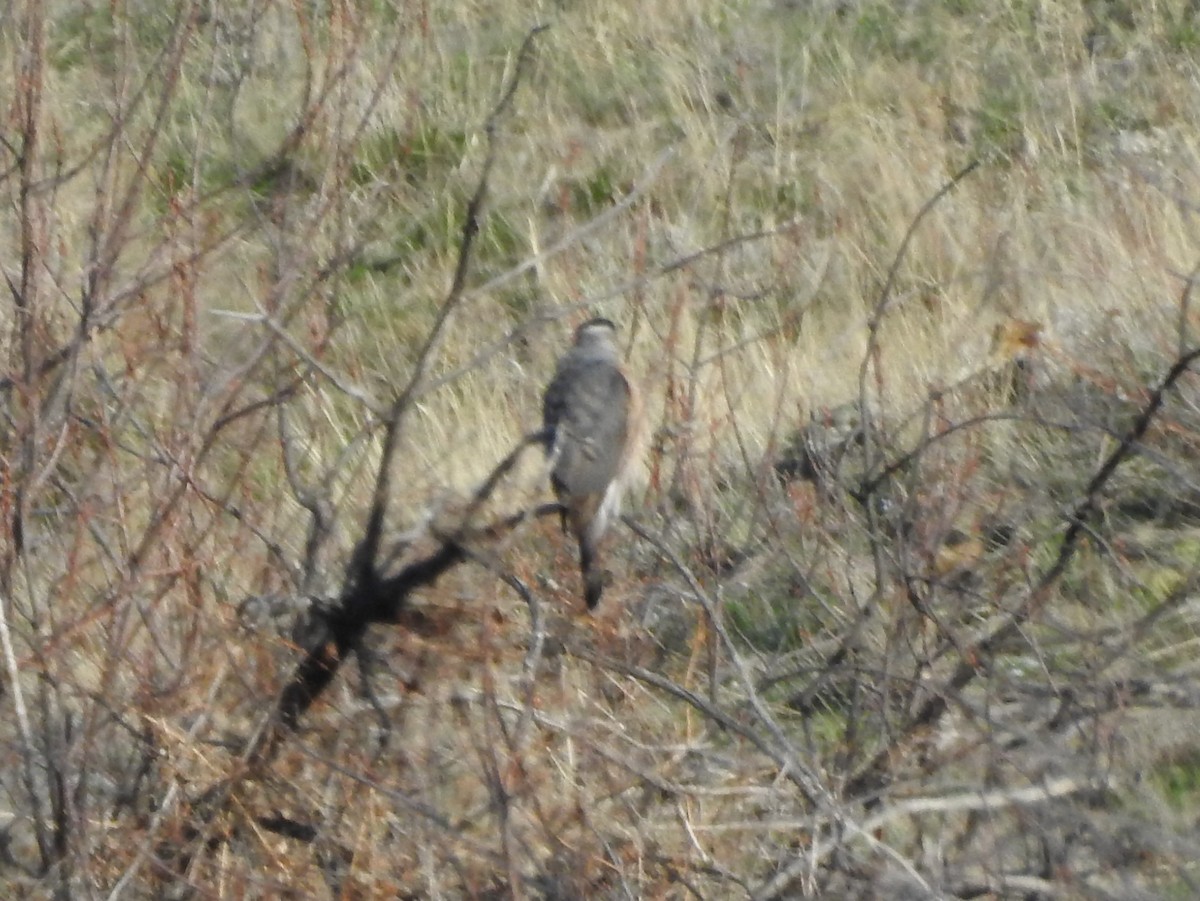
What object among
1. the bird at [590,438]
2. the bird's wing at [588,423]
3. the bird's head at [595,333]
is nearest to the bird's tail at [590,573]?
the bird at [590,438]

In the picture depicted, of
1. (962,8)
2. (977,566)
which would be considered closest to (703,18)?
(962,8)

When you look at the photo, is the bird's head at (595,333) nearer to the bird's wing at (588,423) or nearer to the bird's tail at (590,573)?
the bird's wing at (588,423)

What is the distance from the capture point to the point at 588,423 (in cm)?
614

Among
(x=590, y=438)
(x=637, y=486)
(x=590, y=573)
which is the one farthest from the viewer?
(x=637, y=486)

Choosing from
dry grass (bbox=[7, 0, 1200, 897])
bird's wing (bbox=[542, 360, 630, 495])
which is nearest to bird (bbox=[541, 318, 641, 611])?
bird's wing (bbox=[542, 360, 630, 495])

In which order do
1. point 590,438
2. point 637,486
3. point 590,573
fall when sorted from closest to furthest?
point 590,573 → point 590,438 → point 637,486

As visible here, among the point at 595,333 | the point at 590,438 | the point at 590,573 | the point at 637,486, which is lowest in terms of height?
the point at 590,573

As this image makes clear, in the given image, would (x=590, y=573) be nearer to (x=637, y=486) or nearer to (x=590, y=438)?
(x=590, y=438)

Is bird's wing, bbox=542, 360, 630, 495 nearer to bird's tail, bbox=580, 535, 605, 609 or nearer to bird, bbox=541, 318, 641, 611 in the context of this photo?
bird, bbox=541, 318, 641, 611

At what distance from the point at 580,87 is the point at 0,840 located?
7363 millimetres

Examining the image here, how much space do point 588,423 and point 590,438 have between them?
106 millimetres

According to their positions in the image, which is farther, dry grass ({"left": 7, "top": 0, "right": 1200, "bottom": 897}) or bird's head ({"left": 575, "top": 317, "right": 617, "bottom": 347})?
bird's head ({"left": 575, "top": 317, "right": 617, "bottom": 347})

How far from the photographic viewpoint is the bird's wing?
5.93m

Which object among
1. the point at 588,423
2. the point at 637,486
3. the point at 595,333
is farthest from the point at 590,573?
the point at 595,333
